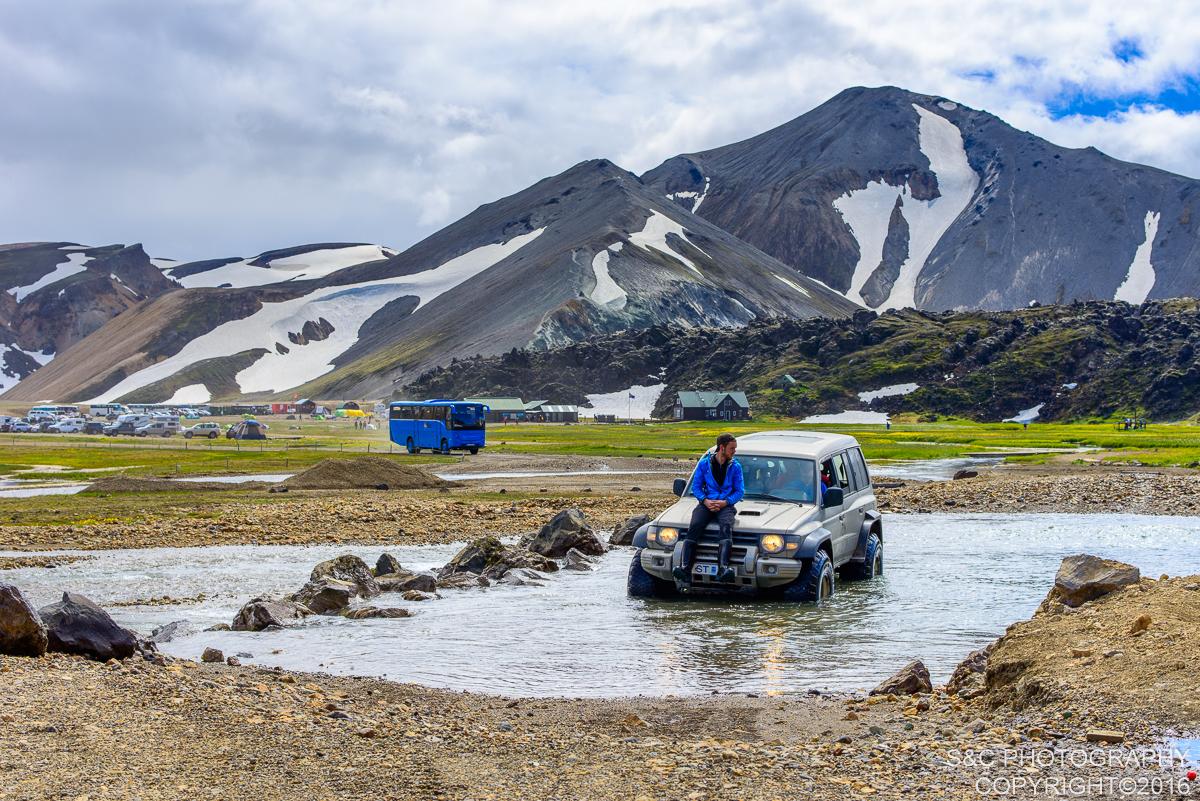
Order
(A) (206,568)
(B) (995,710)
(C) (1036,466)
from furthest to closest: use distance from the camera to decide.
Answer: (C) (1036,466) → (A) (206,568) → (B) (995,710)

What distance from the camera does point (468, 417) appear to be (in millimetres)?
74625

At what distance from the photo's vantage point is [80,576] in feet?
65.0

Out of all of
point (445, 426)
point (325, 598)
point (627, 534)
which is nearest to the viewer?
point (325, 598)

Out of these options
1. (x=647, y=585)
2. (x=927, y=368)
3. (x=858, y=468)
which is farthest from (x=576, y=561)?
(x=927, y=368)

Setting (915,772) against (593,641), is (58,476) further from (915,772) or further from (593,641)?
(915,772)

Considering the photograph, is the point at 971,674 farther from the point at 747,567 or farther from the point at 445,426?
the point at 445,426

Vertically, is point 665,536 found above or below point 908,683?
above

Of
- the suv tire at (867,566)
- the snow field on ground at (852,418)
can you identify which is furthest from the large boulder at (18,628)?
the snow field on ground at (852,418)

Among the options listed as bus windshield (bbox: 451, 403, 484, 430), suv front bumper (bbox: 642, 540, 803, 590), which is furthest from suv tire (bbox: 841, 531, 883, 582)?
bus windshield (bbox: 451, 403, 484, 430)

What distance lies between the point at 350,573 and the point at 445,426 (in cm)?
5666

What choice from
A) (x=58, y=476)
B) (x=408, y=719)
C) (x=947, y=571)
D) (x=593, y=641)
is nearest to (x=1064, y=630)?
(x=593, y=641)

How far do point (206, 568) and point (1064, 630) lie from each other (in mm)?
17856

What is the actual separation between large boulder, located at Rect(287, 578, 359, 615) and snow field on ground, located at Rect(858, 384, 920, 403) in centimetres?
14883

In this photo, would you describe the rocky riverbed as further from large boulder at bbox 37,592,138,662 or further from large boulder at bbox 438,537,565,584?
large boulder at bbox 438,537,565,584
